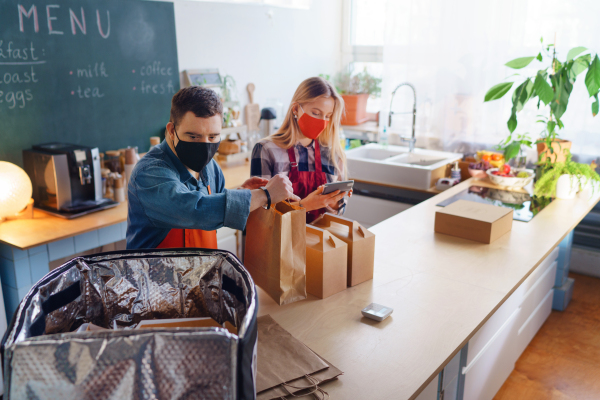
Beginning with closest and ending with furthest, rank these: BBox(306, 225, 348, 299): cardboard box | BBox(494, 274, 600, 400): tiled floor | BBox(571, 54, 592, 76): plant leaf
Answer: BBox(306, 225, 348, 299): cardboard box
BBox(494, 274, 600, 400): tiled floor
BBox(571, 54, 592, 76): plant leaf

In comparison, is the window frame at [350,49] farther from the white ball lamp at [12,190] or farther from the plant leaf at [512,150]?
the white ball lamp at [12,190]

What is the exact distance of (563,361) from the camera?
8.59 ft

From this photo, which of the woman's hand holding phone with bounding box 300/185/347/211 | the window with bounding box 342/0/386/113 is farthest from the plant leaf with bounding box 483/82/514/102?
the woman's hand holding phone with bounding box 300/185/347/211

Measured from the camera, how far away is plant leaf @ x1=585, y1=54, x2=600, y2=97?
9.18ft

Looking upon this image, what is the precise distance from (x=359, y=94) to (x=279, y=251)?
3213 mm

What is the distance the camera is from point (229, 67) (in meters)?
3.58

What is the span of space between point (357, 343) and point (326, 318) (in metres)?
0.15

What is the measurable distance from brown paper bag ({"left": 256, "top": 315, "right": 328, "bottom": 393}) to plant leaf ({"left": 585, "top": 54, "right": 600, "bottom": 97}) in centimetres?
251

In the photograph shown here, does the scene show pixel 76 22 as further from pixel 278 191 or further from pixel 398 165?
pixel 398 165

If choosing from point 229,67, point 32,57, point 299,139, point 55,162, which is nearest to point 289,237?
point 299,139

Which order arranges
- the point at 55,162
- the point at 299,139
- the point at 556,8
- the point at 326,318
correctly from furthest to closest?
the point at 556,8 < the point at 55,162 < the point at 299,139 < the point at 326,318

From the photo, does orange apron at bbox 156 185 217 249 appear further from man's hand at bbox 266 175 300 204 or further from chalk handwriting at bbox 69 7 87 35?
chalk handwriting at bbox 69 7 87 35

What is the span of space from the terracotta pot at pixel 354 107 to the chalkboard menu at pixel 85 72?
1.67 m

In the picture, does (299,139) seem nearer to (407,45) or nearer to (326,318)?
(326,318)
